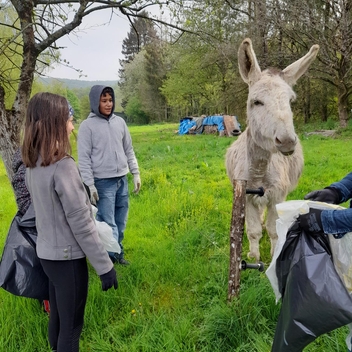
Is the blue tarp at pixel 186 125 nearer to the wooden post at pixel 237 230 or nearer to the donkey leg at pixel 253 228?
the donkey leg at pixel 253 228

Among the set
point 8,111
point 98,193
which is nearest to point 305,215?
point 98,193

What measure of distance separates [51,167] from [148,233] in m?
2.63

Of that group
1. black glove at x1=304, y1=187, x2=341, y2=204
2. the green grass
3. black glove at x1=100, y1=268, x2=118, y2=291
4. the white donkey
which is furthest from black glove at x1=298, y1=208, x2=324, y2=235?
black glove at x1=100, y1=268, x2=118, y2=291

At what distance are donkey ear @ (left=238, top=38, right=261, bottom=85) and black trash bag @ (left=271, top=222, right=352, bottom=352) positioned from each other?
1567 mm

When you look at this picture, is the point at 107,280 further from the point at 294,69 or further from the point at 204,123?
the point at 204,123

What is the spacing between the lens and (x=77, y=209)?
5.50 ft

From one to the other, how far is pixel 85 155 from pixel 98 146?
0.16 m

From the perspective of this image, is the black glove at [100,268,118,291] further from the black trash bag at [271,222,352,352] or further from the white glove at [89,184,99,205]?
the white glove at [89,184,99,205]

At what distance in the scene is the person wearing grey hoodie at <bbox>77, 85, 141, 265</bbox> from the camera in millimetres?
2961

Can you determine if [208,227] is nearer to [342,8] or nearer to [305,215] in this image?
[305,215]

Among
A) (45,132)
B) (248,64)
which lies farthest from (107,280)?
(248,64)

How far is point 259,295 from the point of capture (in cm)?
244

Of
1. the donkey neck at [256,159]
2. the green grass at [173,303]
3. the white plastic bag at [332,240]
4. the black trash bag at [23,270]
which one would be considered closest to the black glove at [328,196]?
the white plastic bag at [332,240]

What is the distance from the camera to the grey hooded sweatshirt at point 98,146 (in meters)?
2.96
